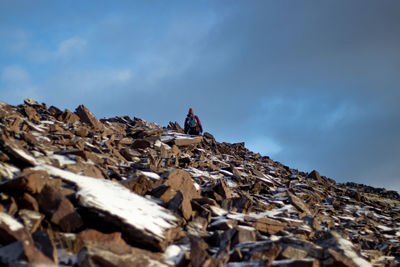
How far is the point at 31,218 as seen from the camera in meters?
4.64

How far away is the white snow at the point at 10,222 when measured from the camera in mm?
4262

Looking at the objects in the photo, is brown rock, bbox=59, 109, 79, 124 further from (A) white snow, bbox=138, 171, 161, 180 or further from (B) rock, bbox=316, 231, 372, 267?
(B) rock, bbox=316, 231, 372, 267

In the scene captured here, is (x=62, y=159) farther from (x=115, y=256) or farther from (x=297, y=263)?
(x=297, y=263)

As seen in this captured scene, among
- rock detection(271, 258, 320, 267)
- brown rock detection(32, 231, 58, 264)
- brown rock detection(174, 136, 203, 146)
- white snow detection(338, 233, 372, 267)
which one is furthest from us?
brown rock detection(174, 136, 203, 146)

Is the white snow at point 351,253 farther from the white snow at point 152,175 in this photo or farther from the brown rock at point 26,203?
the brown rock at point 26,203

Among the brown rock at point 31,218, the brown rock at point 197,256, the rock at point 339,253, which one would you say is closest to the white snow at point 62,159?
the brown rock at point 31,218

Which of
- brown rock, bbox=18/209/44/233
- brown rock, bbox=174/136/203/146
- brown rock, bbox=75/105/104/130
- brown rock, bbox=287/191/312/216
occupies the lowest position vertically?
brown rock, bbox=18/209/44/233

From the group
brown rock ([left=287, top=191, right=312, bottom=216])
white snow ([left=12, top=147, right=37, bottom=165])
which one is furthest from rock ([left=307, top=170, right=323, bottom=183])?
white snow ([left=12, top=147, right=37, bottom=165])

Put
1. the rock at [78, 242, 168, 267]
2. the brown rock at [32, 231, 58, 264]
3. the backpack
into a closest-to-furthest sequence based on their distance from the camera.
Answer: the rock at [78, 242, 168, 267], the brown rock at [32, 231, 58, 264], the backpack

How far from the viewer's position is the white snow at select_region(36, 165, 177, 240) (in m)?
5.10

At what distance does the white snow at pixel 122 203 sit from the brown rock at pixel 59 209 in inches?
10.1

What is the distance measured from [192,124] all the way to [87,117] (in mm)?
7778

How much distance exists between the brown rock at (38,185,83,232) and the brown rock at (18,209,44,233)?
0.66 feet

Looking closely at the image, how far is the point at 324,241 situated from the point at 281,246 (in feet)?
5.39
